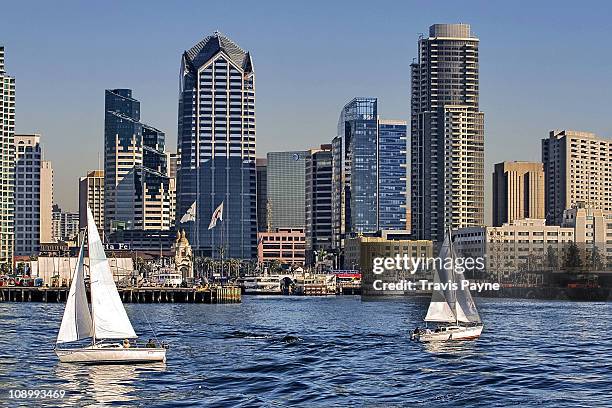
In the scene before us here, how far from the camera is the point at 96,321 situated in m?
99.1

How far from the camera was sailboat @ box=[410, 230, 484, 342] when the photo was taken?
128 meters

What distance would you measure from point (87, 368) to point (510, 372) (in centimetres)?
3494

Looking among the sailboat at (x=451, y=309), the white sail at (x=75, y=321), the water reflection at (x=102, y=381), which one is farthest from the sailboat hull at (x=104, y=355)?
the sailboat at (x=451, y=309)

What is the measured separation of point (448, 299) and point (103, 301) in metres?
45.6

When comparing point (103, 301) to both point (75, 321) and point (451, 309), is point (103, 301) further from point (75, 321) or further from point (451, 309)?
point (451, 309)

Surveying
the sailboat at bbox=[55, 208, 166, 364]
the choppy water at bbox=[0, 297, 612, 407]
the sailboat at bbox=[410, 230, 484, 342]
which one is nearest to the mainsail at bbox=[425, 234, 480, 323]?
the sailboat at bbox=[410, 230, 484, 342]

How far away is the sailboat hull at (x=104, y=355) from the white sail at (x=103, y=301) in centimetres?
139

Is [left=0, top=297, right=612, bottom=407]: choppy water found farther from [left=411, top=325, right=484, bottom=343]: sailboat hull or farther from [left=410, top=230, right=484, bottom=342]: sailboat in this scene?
[left=410, top=230, right=484, bottom=342]: sailboat

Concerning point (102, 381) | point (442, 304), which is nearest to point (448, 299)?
point (442, 304)

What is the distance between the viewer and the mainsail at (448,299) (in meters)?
131

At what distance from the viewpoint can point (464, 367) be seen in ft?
340

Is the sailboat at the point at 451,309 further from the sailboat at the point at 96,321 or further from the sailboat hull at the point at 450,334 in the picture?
the sailboat at the point at 96,321

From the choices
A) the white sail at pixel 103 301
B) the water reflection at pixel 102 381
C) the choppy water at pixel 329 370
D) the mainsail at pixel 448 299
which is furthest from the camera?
the mainsail at pixel 448 299

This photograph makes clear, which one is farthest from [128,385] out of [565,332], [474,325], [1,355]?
[565,332]
